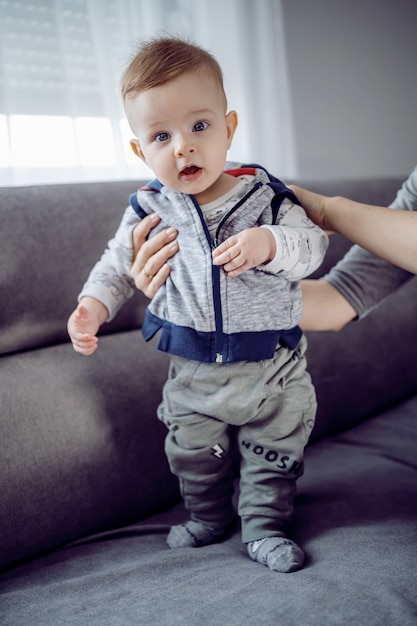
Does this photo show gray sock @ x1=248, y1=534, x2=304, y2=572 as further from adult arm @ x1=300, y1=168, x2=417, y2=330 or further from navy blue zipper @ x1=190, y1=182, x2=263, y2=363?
adult arm @ x1=300, y1=168, x2=417, y2=330

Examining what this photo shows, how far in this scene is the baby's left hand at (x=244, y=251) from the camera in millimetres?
882

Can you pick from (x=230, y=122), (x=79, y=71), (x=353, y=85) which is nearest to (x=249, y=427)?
(x=230, y=122)

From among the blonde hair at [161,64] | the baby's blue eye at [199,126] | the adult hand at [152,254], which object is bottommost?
the adult hand at [152,254]

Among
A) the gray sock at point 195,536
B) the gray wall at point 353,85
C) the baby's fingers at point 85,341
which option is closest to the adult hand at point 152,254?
the baby's fingers at point 85,341

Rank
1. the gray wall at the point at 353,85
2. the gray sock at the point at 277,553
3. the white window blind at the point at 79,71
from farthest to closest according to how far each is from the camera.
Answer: the gray wall at the point at 353,85 → the white window blind at the point at 79,71 → the gray sock at the point at 277,553

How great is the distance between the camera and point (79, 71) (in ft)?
5.97

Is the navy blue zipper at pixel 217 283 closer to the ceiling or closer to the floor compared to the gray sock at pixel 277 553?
closer to the ceiling

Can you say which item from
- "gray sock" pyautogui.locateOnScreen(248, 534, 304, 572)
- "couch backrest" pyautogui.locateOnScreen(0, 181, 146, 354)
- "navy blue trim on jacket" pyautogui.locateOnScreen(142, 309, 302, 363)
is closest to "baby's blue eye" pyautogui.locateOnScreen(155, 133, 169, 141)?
"navy blue trim on jacket" pyautogui.locateOnScreen(142, 309, 302, 363)

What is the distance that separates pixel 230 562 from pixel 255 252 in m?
0.54

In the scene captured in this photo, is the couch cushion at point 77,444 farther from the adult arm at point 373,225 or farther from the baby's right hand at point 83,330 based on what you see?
the adult arm at point 373,225

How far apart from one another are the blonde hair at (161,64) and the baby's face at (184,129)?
11 millimetres

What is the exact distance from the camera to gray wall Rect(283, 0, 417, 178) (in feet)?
8.39

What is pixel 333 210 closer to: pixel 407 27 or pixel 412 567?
pixel 412 567

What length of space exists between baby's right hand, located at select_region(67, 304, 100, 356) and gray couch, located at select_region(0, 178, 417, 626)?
0.74ft
